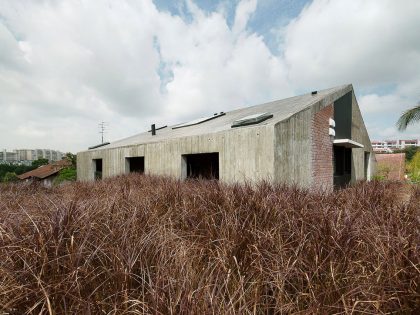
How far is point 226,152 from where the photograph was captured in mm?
8242

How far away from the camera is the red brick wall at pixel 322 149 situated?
29.5ft

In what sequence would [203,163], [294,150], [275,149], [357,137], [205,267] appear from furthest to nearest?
[357,137] → [203,163] → [294,150] → [275,149] → [205,267]

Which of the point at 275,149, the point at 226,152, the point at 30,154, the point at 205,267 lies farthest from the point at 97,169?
the point at 30,154

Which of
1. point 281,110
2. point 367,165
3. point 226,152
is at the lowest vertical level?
point 367,165

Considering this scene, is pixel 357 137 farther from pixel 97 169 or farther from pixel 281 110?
pixel 97 169

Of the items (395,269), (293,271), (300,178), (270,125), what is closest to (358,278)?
(395,269)

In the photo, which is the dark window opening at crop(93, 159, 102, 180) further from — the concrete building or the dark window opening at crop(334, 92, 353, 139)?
the dark window opening at crop(334, 92, 353, 139)

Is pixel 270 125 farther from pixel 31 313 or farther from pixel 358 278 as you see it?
pixel 31 313

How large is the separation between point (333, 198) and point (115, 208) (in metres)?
3.71

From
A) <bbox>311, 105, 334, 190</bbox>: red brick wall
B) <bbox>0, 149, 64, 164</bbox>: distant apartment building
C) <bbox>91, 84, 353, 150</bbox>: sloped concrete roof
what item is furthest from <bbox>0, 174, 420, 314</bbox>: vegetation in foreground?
<bbox>0, 149, 64, 164</bbox>: distant apartment building

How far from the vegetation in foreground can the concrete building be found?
425cm

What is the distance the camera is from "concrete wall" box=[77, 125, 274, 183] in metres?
7.17

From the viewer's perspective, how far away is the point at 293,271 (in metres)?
2.11

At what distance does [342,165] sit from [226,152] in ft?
25.8
